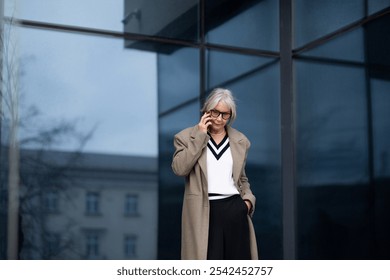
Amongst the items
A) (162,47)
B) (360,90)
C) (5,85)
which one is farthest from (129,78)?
(360,90)

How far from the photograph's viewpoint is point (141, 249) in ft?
23.1

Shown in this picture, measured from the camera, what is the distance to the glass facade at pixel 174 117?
6719mm

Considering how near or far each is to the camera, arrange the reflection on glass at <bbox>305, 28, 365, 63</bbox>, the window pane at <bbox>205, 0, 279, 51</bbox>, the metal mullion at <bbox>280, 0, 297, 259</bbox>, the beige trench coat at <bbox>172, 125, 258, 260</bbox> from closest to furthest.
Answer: the beige trench coat at <bbox>172, 125, 258, 260</bbox> → the reflection on glass at <bbox>305, 28, 365, 63</bbox> → the metal mullion at <bbox>280, 0, 297, 259</bbox> → the window pane at <bbox>205, 0, 279, 51</bbox>

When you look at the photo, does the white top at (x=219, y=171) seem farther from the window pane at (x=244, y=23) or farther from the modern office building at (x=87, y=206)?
the window pane at (x=244, y=23)

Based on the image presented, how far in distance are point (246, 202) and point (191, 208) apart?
1.23ft

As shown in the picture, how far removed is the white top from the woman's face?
0.34 feet

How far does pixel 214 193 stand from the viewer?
436 cm

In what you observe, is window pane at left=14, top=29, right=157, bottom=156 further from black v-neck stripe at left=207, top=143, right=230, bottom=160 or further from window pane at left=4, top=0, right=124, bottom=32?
black v-neck stripe at left=207, top=143, right=230, bottom=160

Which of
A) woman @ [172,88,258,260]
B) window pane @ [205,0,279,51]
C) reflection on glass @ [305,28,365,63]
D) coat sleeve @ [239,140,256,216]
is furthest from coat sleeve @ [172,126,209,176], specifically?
window pane @ [205,0,279,51]

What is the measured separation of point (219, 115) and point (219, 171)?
345mm

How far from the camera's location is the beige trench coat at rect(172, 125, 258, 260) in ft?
14.0

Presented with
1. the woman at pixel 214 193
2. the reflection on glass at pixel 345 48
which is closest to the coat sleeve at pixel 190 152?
the woman at pixel 214 193

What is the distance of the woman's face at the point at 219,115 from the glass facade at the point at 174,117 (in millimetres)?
2614

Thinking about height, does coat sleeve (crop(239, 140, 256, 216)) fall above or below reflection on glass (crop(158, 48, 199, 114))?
below
